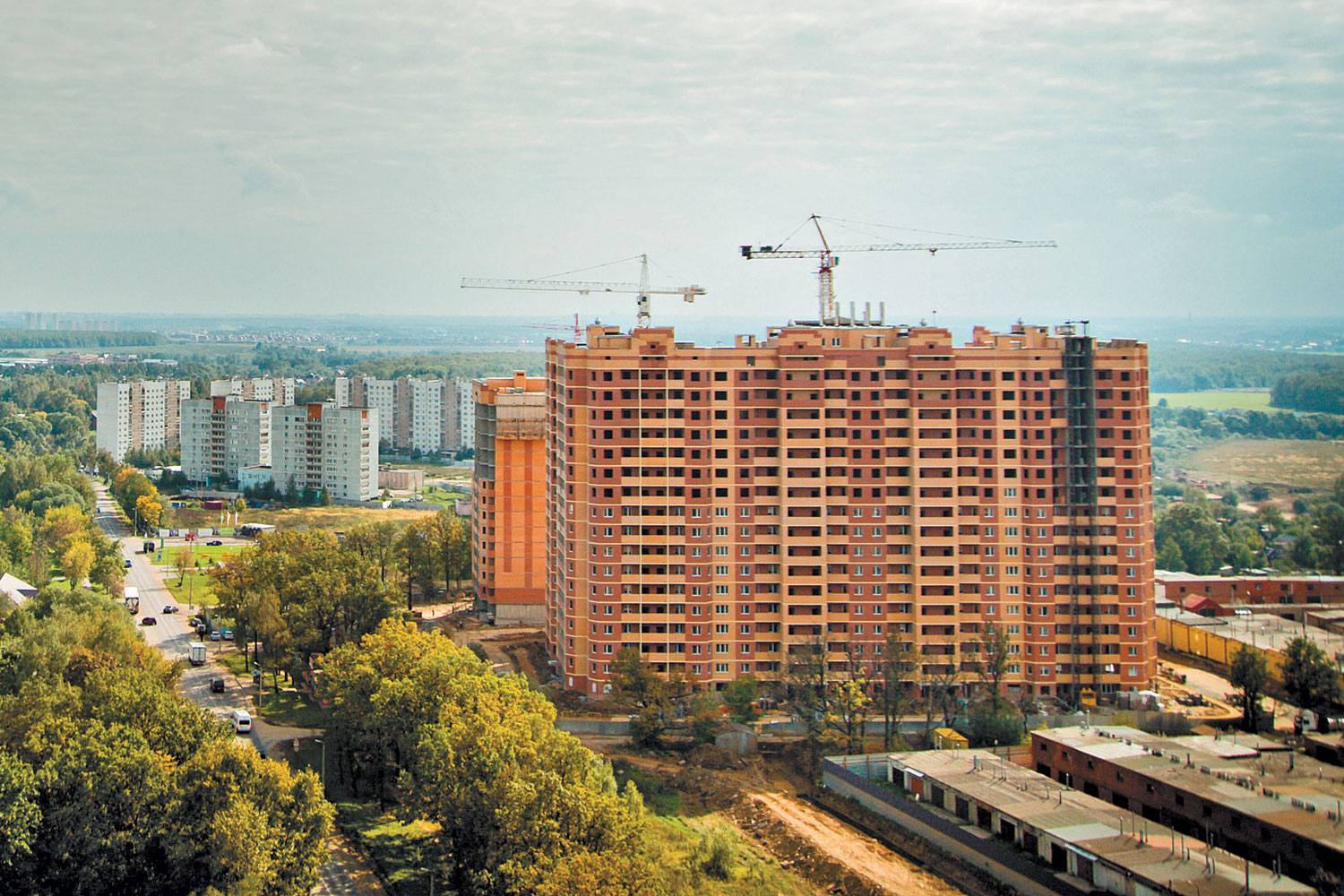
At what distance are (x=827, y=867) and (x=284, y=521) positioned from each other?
43274mm

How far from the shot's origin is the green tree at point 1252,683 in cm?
2627

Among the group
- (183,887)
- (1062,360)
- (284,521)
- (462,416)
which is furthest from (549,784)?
(462,416)

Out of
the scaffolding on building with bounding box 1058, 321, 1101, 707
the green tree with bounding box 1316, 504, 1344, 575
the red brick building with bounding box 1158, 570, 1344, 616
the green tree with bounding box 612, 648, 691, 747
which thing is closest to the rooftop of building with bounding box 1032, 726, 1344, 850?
the green tree with bounding box 1316, 504, 1344, 575

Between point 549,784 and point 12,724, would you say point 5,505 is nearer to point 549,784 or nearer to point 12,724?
point 12,724

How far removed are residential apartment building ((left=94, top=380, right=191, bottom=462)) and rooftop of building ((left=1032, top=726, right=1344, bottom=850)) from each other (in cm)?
6900

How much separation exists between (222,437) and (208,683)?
134 feet

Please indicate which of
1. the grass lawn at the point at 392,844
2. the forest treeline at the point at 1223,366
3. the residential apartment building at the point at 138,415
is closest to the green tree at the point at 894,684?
the forest treeline at the point at 1223,366

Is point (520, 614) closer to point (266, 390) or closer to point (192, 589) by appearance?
point (192, 589)

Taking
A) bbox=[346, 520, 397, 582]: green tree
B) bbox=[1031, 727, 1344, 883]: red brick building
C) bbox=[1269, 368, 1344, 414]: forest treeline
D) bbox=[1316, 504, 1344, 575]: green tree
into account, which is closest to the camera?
bbox=[1031, 727, 1344, 883]: red brick building

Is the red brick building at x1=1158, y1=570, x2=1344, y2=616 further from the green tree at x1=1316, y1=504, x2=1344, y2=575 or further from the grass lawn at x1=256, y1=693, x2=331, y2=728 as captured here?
the grass lawn at x1=256, y1=693, x2=331, y2=728

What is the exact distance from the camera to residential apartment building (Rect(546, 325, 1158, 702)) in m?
29.6

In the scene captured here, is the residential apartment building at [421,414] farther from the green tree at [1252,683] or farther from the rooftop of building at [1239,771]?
the rooftop of building at [1239,771]

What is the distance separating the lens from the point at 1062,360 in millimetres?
29828

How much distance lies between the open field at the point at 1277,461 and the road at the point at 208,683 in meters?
17.9
